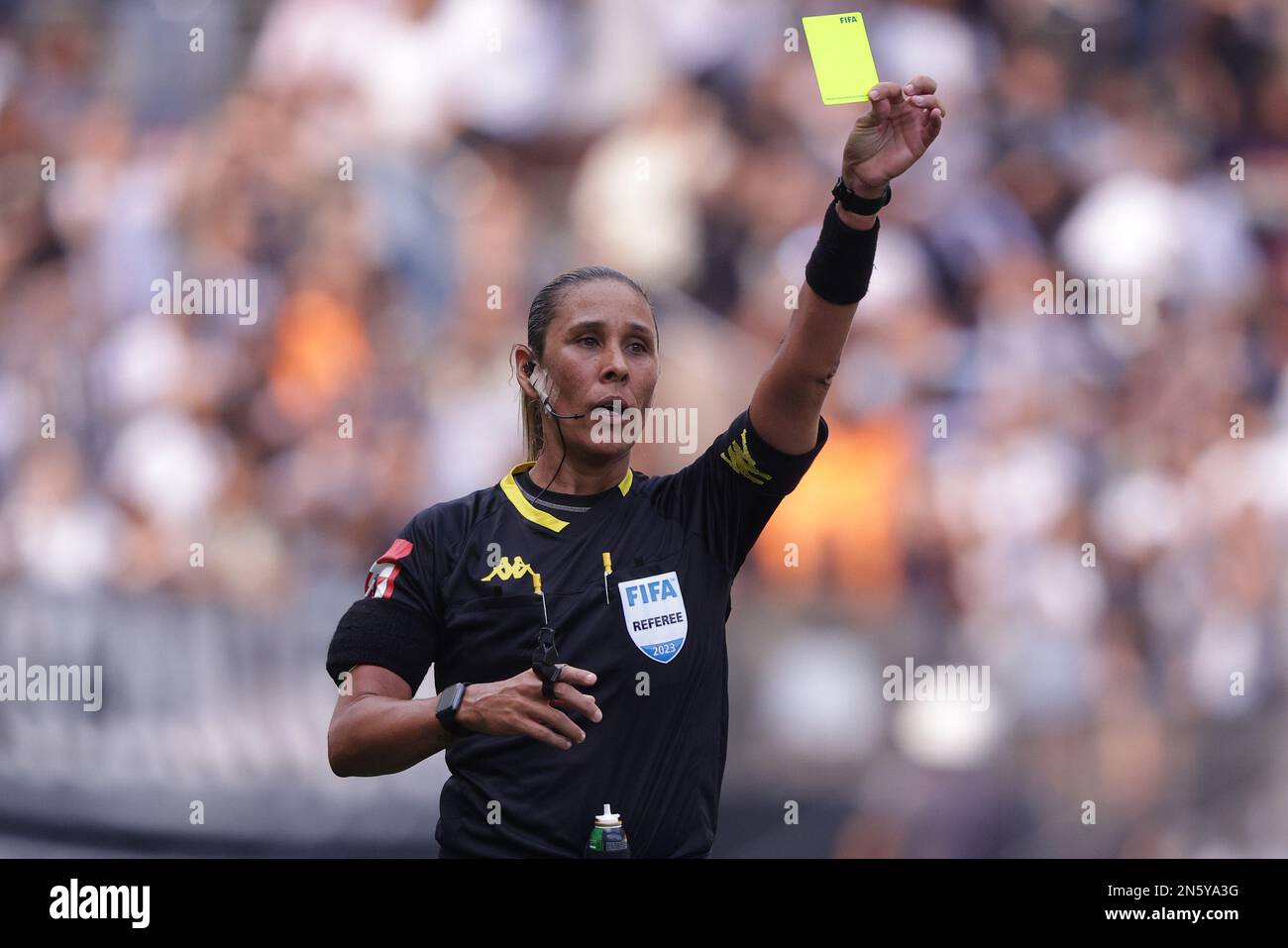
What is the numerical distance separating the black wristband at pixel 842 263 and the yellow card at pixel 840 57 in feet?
0.65

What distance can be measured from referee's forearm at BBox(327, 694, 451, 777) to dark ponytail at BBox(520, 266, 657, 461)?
70 centimetres

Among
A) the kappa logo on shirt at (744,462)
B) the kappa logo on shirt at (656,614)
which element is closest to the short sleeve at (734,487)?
the kappa logo on shirt at (744,462)

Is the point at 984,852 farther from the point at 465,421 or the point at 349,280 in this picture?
the point at 349,280

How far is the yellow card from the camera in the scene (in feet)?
7.16

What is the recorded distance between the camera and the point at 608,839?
2.09 metres

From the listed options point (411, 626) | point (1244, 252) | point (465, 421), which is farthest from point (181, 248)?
point (1244, 252)

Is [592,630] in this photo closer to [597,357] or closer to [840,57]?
[597,357]

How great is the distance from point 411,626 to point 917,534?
3391 millimetres

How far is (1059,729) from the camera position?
520cm

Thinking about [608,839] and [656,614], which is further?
[656,614]

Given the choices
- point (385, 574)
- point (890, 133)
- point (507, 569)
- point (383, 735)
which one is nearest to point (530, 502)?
point (507, 569)

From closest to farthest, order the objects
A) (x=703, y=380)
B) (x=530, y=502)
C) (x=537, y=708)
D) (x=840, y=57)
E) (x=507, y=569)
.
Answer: (x=537, y=708) → (x=840, y=57) → (x=507, y=569) → (x=530, y=502) → (x=703, y=380)

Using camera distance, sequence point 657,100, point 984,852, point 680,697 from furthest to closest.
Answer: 1. point 657,100
2. point 984,852
3. point 680,697

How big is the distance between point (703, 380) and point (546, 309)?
280 centimetres
